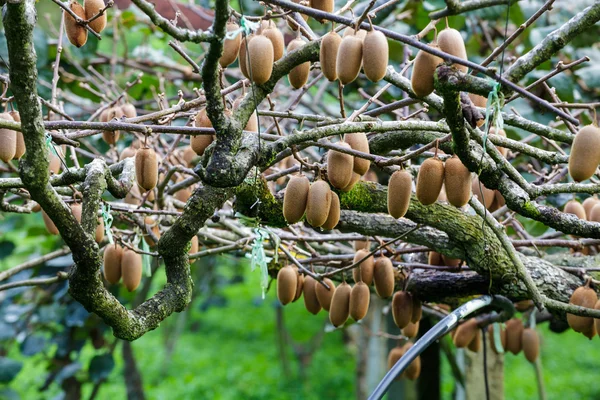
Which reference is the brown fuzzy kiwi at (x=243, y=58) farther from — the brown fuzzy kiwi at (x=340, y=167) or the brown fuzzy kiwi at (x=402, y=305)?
the brown fuzzy kiwi at (x=402, y=305)

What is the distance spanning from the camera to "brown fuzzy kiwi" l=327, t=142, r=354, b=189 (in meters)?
1.03

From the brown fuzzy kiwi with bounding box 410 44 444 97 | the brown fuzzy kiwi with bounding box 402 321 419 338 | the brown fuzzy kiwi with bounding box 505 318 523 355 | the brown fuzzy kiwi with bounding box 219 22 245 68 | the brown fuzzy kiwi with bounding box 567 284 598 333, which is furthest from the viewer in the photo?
the brown fuzzy kiwi with bounding box 505 318 523 355

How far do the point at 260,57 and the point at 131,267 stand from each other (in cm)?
63

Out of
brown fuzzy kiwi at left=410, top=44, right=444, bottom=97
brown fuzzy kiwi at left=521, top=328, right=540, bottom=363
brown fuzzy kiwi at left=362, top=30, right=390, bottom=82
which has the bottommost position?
brown fuzzy kiwi at left=521, top=328, right=540, bottom=363

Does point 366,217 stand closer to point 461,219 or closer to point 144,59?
point 461,219

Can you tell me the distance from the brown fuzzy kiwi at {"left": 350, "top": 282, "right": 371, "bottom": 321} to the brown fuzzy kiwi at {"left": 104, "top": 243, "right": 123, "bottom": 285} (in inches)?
19.0

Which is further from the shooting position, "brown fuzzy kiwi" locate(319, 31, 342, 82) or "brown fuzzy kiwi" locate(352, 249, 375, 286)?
"brown fuzzy kiwi" locate(352, 249, 375, 286)

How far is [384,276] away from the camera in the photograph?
4.47 feet

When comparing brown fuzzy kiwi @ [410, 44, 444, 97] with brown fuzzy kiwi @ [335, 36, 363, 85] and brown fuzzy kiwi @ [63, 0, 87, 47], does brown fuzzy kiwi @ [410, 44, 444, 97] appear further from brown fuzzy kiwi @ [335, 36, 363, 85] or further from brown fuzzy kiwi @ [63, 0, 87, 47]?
brown fuzzy kiwi @ [63, 0, 87, 47]

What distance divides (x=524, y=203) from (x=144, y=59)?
184 cm

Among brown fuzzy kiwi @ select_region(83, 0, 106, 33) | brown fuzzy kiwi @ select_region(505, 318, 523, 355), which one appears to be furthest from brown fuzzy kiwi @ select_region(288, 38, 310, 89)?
brown fuzzy kiwi @ select_region(505, 318, 523, 355)

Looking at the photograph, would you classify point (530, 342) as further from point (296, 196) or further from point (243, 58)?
point (243, 58)

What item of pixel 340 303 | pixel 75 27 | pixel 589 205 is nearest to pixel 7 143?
pixel 75 27

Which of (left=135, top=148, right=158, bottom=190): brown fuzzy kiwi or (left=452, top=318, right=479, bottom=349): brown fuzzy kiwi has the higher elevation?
(left=135, top=148, right=158, bottom=190): brown fuzzy kiwi
